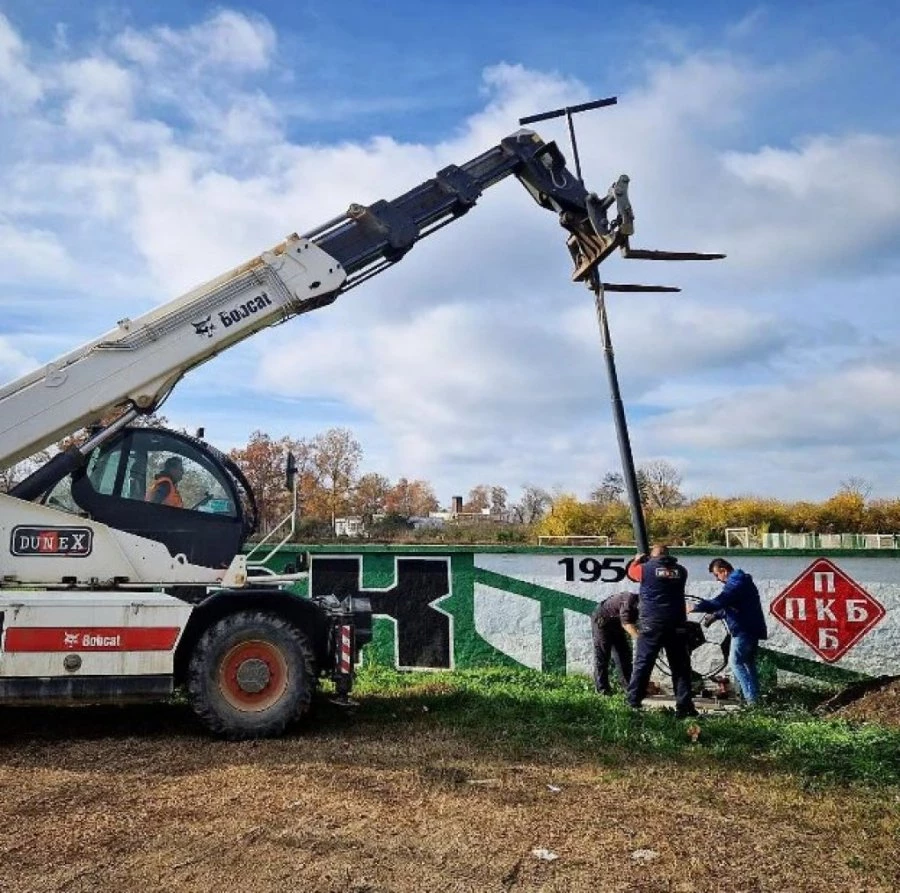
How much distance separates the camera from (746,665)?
33.1 feet

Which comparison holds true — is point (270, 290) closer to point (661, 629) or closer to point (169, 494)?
point (169, 494)

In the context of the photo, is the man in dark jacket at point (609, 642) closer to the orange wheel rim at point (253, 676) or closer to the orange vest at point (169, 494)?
the orange wheel rim at point (253, 676)

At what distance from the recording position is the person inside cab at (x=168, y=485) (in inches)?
333

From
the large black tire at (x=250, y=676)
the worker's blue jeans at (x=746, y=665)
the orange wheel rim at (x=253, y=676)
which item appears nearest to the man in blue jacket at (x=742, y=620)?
the worker's blue jeans at (x=746, y=665)

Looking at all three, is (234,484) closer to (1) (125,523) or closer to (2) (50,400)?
(1) (125,523)

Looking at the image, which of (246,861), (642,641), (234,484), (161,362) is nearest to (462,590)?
(642,641)

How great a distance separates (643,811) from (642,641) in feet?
11.7

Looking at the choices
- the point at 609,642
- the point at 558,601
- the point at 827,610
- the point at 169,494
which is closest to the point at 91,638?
the point at 169,494

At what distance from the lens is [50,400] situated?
830 centimetres

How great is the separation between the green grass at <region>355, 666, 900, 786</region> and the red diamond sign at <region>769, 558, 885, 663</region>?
0.99 m

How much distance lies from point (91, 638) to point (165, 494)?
1.52 m

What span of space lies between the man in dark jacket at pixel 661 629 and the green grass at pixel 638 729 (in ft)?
1.23

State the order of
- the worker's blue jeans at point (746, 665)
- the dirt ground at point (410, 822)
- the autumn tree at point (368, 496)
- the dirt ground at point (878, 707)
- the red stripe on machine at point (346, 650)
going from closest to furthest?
1. the dirt ground at point (410, 822)
2. the red stripe on machine at point (346, 650)
3. the dirt ground at point (878, 707)
4. the worker's blue jeans at point (746, 665)
5. the autumn tree at point (368, 496)

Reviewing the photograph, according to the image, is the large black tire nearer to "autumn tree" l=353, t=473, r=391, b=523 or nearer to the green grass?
the green grass
